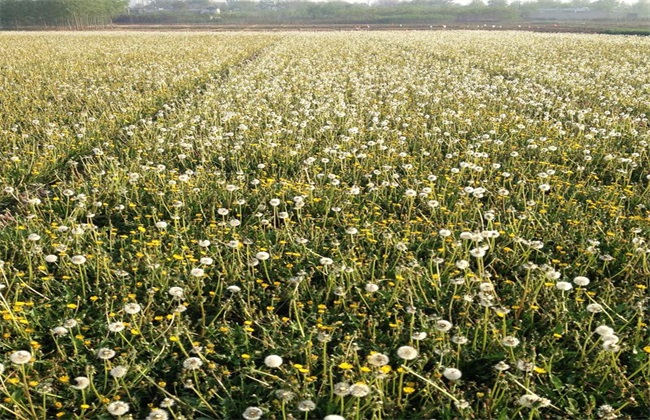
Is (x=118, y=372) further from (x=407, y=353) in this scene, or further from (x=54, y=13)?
(x=54, y=13)

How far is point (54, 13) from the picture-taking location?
2795 inches

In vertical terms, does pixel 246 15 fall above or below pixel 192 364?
above

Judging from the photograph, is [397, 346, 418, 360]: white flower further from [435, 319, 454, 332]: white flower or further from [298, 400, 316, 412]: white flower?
[298, 400, 316, 412]: white flower

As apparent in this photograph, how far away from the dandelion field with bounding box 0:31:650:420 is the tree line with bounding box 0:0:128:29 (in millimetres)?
A: 71819

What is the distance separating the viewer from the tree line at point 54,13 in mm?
70438

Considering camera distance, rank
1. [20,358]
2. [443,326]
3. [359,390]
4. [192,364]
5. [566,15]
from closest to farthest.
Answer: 1. [359,390]
2. [20,358]
3. [192,364]
4. [443,326]
5. [566,15]

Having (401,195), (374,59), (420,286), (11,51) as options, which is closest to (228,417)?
(420,286)

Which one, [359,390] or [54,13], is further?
[54,13]

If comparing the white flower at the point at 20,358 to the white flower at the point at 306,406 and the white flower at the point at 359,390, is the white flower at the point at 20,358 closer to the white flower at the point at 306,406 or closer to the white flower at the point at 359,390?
the white flower at the point at 306,406

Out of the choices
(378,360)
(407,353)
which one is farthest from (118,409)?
(407,353)

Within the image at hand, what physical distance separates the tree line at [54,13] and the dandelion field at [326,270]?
7182 centimetres

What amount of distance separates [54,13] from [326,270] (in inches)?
3199

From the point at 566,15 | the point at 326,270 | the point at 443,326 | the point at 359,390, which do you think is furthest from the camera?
the point at 566,15

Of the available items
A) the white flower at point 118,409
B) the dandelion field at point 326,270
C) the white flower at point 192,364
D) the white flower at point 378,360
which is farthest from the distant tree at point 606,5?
the white flower at point 118,409
